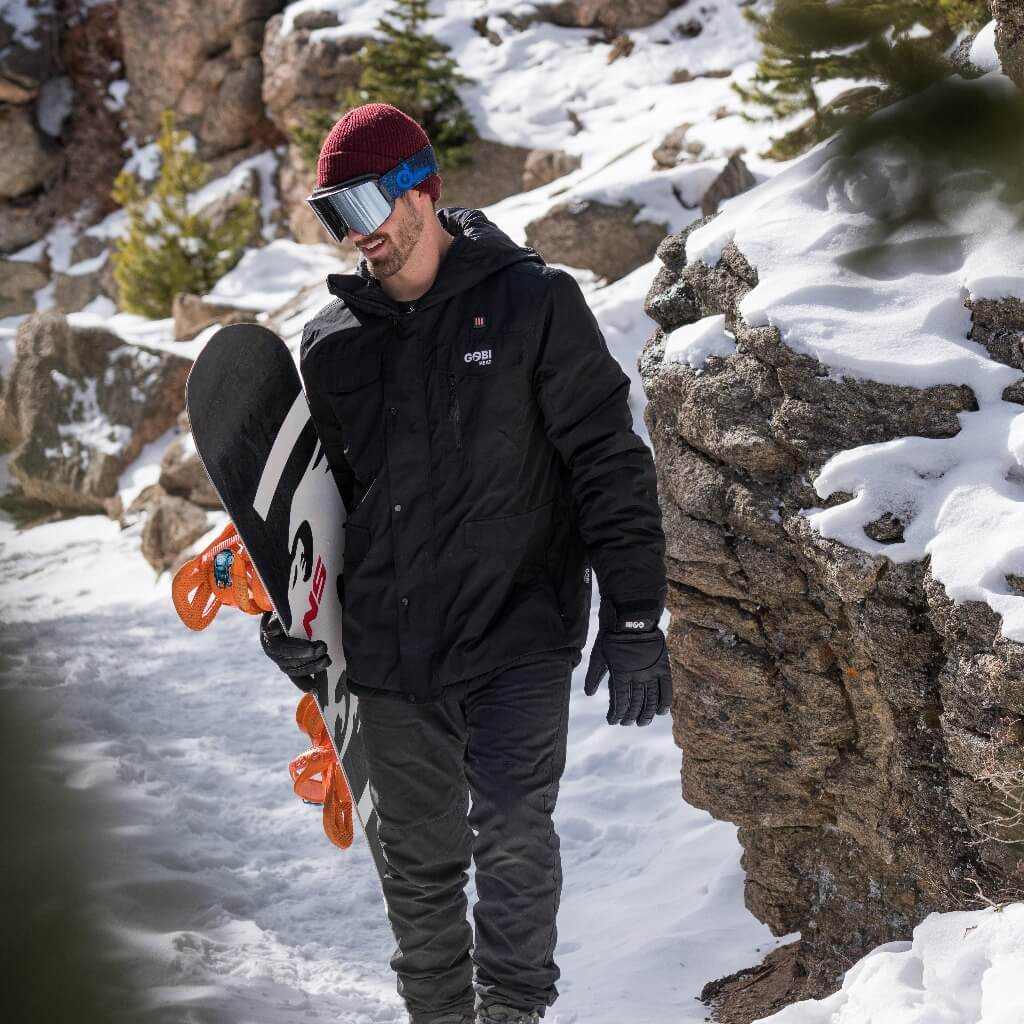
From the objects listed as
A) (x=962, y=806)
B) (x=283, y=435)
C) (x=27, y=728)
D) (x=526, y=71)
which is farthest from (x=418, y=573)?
(x=526, y=71)

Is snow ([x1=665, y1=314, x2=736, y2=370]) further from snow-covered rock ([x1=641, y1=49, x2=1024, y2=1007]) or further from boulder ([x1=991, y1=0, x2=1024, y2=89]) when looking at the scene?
boulder ([x1=991, y1=0, x2=1024, y2=89])

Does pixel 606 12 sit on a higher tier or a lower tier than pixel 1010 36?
lower

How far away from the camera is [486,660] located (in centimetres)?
286

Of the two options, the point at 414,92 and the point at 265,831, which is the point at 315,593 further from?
the point at 414,92

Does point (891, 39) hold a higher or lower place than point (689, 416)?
higher

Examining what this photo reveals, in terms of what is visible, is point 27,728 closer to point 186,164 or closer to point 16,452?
point 16,452

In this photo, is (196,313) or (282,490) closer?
(282,490)

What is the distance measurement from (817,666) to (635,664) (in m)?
0.88

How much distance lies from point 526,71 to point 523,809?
55.3ft

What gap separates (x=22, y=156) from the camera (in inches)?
894

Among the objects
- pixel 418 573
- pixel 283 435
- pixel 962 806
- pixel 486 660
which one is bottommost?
pixel 962 806

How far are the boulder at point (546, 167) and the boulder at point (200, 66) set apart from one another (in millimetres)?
7781

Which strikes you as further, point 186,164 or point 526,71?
point 526,71

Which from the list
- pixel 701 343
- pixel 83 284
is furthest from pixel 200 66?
pixel 701 343
